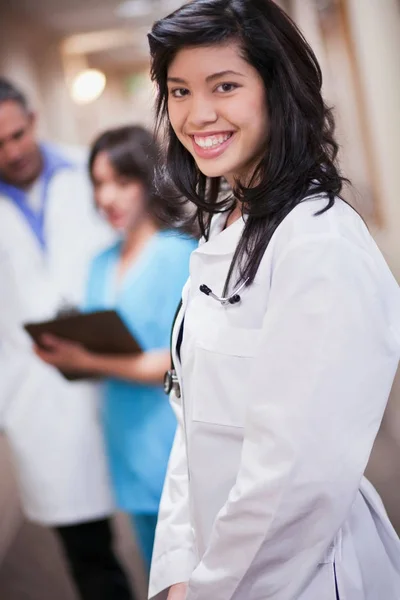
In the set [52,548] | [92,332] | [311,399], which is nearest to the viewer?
[311,399]

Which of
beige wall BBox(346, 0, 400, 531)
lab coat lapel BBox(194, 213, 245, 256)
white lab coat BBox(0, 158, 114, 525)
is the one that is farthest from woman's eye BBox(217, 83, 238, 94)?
beige wall BBox(346, 0, 400, 531)

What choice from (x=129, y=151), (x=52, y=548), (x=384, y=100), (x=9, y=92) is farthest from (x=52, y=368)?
(x=384, y=100)

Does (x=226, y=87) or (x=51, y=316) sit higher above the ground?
(x=226, y=87)

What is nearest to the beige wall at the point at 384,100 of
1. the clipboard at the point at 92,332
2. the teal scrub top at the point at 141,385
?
the teal scrub top at the point at 141,385

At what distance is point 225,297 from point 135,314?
1.08 m

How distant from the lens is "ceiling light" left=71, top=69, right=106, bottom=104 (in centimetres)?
221

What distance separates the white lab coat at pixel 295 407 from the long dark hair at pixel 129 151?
104cm

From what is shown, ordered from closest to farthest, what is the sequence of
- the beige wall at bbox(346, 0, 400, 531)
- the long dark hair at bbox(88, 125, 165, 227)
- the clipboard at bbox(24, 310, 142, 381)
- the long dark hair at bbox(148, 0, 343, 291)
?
the long dark hair at bbox(148, 0, 343, 291) < the clipboard at bbox(24, 310, 142, 381) < the long dark hair at bbox(88, 125, 165, 227) < the beige wall at bbox(346, 0, 400, 531)

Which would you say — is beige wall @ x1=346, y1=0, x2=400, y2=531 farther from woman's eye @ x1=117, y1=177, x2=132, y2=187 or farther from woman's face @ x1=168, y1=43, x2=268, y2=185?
woman's face @ x1=168, y1=43, x2=268, y2=185

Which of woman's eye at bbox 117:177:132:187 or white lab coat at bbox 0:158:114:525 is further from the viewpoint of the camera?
white lab coat at bbox 0:158:114:525

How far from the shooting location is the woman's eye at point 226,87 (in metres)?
1.02

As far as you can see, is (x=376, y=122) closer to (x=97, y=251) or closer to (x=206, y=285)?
(x=97, y=251)

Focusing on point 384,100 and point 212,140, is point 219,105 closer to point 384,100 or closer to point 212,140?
point 212,140

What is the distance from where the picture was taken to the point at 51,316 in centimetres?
229
